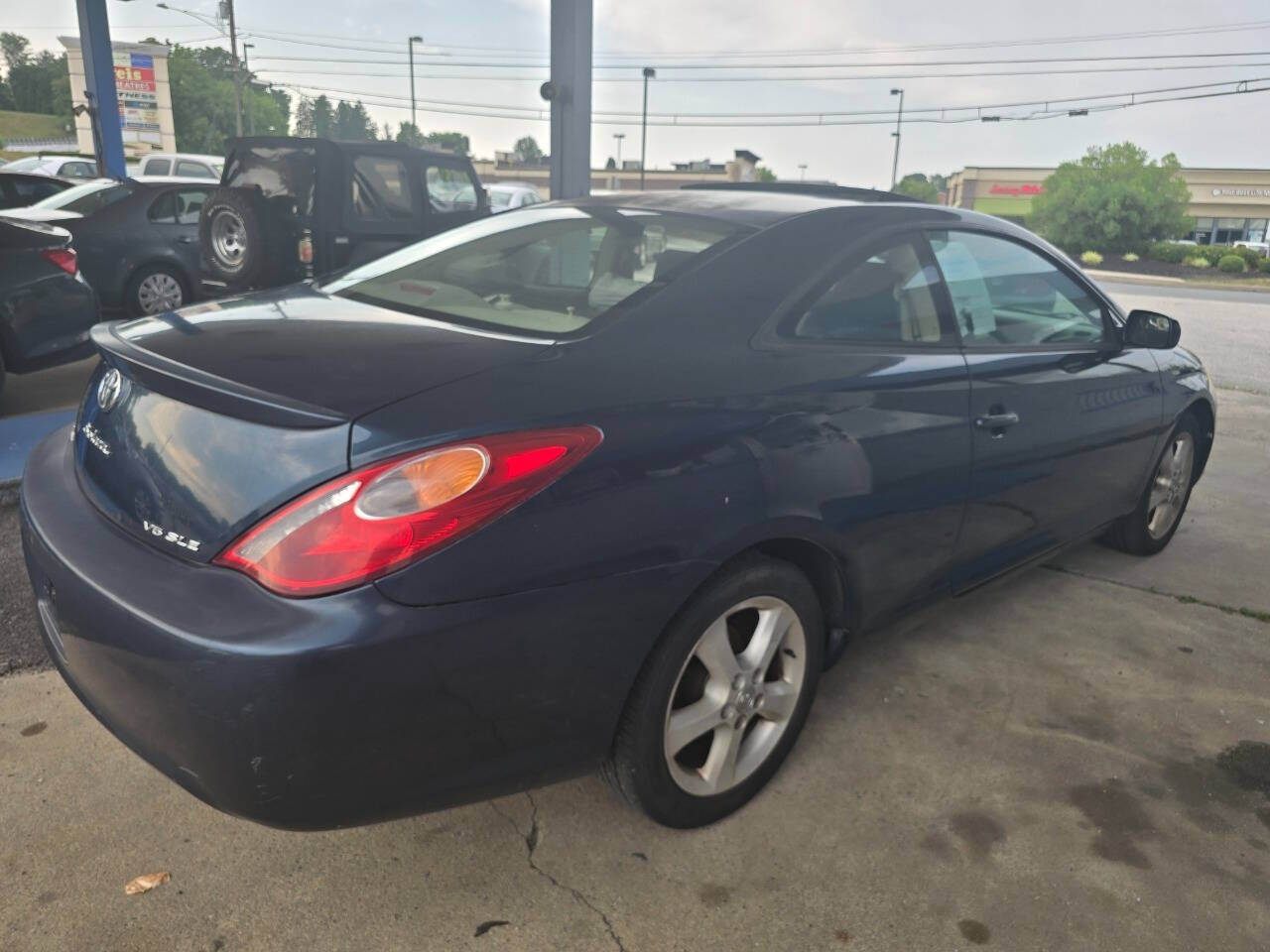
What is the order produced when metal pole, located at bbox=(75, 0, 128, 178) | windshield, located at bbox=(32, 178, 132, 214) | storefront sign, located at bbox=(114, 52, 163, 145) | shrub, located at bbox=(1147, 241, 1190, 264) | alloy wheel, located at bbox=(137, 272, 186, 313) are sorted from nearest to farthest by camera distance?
1. alloy wheel, located at bbox=(137, 272, 186, 313)
2. windshield, located at bbox=(32, 178, 132, 214)
3. metal pole, located at bbox=(75, 0, 128, 178)
4. shrub, located at bbox=(1147, 241, 1190, 264)
5. storefront sign, located at bbox=(114, 52, 163, 145)

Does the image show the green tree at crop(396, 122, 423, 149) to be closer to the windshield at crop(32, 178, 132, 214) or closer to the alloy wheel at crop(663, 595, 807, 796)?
the windshield at crop(32, 178, 132, 214)

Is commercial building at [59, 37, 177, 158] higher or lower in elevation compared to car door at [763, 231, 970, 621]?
higher

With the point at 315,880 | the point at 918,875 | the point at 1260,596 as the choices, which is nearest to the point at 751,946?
the point at 918,875

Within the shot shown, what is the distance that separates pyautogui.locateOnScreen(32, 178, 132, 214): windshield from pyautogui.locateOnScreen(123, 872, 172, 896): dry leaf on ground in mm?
9482

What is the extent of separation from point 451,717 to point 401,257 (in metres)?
1.74

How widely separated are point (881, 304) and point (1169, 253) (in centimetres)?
4625

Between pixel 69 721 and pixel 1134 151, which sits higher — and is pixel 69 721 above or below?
below

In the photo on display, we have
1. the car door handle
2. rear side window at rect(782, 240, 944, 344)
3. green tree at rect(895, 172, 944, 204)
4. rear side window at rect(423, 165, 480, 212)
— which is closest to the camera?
rear side window at rect(782, 240, 944, 344)

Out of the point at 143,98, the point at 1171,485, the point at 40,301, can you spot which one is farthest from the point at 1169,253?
the point at 143,98

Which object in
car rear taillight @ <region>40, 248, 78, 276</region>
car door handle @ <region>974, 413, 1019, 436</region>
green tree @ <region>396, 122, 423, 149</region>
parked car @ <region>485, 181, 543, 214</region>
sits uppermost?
green tree @ <region>396, 122, 423, 149</region>

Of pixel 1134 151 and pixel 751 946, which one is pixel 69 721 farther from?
pixel 1134 151

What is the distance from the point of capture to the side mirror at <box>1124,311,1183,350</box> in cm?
358

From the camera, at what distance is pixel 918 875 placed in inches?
86.7

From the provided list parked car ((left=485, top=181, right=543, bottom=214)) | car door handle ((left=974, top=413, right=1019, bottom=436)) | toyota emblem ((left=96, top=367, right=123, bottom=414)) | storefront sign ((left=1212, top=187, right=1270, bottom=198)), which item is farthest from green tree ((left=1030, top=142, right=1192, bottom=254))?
toyota emblem ((left=96, top=367, right=123, bottom=414))
